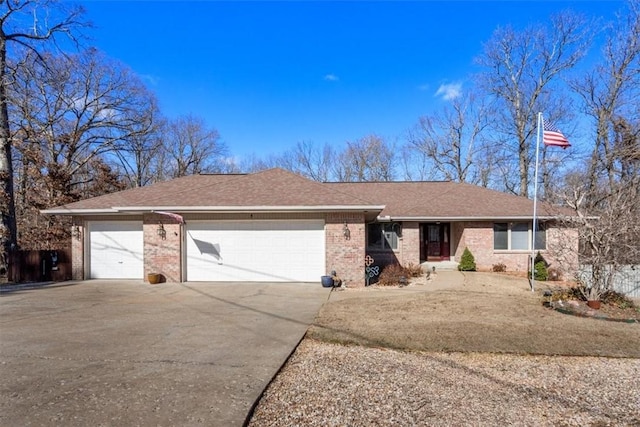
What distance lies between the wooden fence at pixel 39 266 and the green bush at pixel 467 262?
53.6 feet

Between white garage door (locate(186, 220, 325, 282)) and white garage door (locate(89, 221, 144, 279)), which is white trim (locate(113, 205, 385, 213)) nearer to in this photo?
white garage door (locate(186, 220, 325, 282))

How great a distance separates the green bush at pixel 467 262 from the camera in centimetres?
1605

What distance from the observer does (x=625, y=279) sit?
1032 cm

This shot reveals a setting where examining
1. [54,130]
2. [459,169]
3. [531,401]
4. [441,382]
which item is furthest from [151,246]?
→ [459,169]

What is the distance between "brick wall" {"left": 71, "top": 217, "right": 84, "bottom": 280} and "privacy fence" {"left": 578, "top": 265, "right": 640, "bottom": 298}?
54.8ft

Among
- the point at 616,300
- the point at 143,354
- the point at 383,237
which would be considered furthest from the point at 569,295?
the point at 143,354

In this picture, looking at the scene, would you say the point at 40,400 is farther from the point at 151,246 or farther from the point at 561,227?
the point at 561,227

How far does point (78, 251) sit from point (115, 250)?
138 centimetres

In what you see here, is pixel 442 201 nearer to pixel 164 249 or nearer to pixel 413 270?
pixel 413 270

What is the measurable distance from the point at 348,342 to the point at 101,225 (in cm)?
1204

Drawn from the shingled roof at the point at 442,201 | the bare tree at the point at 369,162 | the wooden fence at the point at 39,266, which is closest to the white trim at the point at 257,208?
the wooden fence at the point at 39,266

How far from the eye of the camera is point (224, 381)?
4.47 m

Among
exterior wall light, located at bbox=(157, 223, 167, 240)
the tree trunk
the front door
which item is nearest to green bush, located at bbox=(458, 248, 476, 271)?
the front door

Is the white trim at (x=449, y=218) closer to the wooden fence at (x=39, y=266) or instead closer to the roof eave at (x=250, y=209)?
the roof eave at (x=250, y=209)
